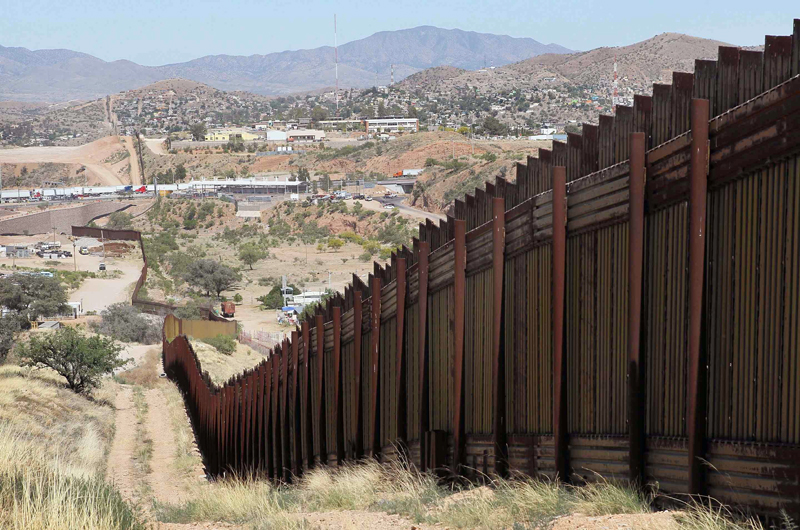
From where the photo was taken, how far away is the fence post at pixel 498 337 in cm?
701

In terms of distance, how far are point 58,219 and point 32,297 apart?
61.5 m

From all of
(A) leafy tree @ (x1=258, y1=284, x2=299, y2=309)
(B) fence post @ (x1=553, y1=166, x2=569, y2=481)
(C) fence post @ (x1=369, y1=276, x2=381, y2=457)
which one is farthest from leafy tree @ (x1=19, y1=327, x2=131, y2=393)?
(A) leafy tree @ (x1=258, y1=284, x2=299, y2=309)

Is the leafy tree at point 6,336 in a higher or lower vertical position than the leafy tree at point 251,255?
higher

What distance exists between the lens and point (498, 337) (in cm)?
703

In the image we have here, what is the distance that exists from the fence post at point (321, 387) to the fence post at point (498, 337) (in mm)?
4002

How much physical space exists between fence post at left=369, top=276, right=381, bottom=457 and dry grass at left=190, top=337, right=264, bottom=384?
19.6 metres

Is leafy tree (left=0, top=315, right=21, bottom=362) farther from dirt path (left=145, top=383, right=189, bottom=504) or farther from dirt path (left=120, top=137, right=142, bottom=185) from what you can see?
dirt path (left=120, top=137, right=142, bottom=185)

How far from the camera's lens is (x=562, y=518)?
5168mm

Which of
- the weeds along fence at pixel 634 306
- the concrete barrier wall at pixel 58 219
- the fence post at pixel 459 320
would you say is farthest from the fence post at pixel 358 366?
the concrete barrier wall at pixel 58 219

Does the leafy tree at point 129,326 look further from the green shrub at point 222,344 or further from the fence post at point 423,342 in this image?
the fence post at point 423,342

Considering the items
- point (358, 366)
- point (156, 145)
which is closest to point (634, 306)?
point (358, 366)

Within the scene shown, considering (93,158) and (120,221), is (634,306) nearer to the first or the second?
(120,221)

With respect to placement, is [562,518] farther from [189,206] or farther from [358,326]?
[189,206]

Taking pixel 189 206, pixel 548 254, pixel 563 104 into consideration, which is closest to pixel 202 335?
pixel 548 254
